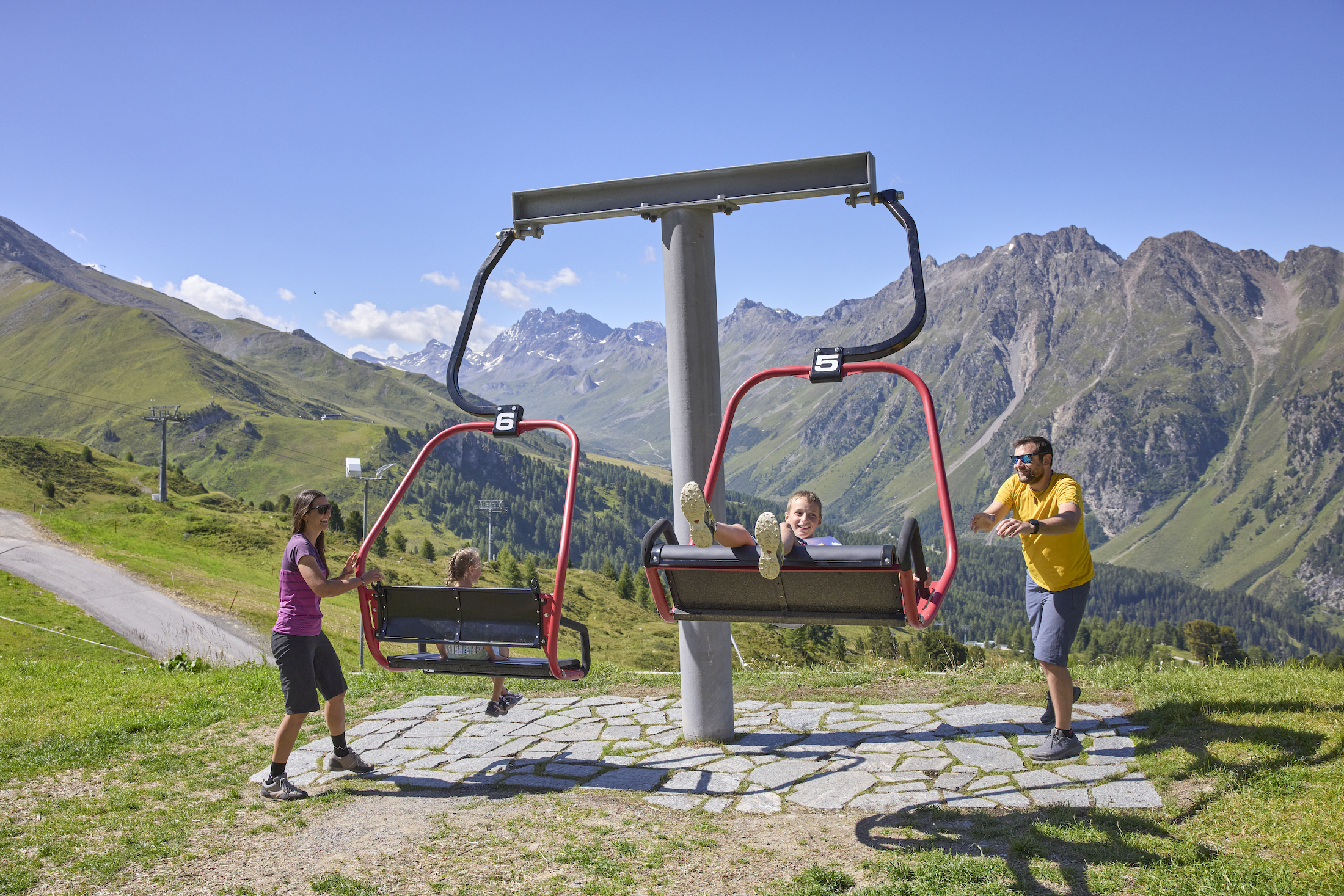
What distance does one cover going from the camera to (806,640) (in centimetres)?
8450

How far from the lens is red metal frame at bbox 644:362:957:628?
5.19 m

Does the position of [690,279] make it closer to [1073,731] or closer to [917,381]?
[917,381]

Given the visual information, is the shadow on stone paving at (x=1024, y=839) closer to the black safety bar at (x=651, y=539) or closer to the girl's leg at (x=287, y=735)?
the black safety bar at (x=651, y=539)

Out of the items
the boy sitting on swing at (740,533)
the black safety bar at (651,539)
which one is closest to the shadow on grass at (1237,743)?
the boy sitting on swing at (740,533)

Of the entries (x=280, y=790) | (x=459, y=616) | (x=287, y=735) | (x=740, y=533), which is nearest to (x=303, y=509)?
(x=459, y=616)

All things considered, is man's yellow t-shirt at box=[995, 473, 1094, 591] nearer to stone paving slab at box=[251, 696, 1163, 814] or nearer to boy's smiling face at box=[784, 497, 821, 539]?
stone paving slab at box=[251, 696, 1163, 814]

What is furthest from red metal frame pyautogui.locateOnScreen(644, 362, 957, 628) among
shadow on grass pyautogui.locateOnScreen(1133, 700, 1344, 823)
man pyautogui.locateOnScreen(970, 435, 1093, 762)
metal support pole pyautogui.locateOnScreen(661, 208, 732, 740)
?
shadow on grass pyautogui.locateOnScreen(1133, 700, 1344, 823)

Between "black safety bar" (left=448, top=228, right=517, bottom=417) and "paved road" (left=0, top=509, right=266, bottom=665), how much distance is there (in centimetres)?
2500

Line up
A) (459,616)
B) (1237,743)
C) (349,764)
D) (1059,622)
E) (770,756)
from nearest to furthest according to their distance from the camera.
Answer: (1237,743) → (1059,622) → (459,616) → (349,764) → (770,756)

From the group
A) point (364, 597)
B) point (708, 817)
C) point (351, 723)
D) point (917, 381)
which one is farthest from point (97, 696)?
point (917, 381)

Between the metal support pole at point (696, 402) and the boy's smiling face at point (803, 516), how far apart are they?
1787mm

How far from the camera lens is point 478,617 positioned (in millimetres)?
6809

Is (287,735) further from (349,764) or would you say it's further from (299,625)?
(299,625)

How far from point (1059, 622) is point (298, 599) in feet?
18.5
